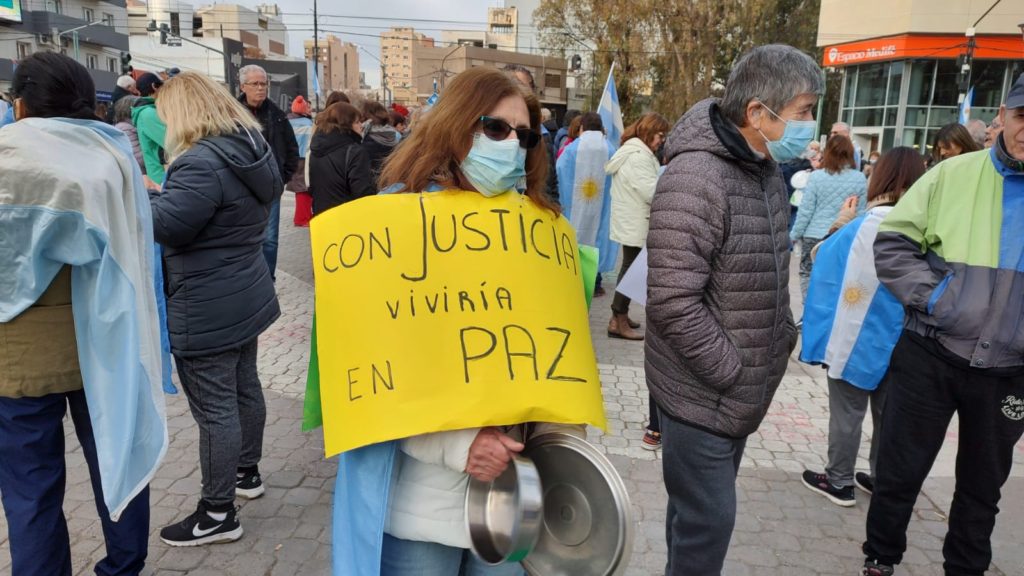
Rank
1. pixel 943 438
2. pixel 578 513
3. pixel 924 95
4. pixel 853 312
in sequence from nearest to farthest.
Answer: pixel 578 513
pixel 943 438
pixel 853 312
pixel 924 95

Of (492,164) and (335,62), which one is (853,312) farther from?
(335,62)

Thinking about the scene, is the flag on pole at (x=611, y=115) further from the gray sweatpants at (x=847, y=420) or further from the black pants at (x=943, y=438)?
the black pants at (x=943, y=438)

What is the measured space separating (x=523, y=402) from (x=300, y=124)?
9099 mm

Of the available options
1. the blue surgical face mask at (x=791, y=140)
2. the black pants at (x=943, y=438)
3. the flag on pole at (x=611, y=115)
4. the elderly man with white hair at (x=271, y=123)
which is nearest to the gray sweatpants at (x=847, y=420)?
the black pants at (x=943, y=438)

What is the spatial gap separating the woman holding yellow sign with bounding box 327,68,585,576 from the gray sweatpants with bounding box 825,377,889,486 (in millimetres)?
2574

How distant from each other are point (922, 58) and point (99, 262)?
37.3m

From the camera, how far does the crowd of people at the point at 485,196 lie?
1.96 metres

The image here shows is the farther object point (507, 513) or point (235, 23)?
point (235, 23)

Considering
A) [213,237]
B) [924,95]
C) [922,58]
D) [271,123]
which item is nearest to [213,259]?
[213,237]

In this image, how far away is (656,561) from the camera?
337cm

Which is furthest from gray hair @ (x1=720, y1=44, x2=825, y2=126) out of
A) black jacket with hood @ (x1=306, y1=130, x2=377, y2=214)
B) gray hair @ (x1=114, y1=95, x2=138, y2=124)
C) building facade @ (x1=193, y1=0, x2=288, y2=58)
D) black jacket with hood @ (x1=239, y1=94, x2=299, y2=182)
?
building facade @ (x1=193, y1=0, x2=288, y2=58)

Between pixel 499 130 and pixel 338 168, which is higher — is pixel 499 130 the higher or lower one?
the higher one

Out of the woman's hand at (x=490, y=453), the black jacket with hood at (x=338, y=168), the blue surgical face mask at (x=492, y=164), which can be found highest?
the blue surgical face mask at (x=492, y=164)

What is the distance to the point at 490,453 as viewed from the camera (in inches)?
69.6
